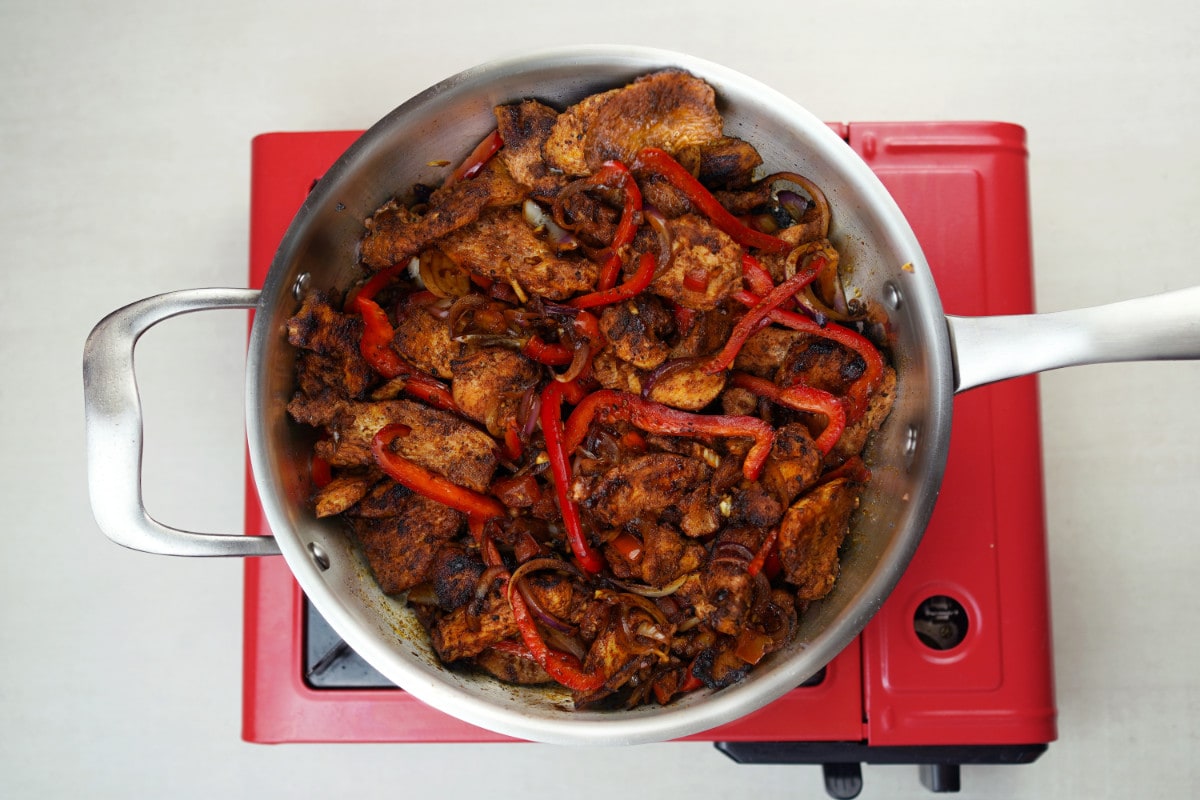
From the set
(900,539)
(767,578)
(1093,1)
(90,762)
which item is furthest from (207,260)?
(1093,1)

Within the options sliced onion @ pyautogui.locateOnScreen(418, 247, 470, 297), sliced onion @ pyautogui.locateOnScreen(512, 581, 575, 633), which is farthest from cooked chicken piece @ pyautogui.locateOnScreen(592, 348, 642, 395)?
sliced onion @ pyautogui.locateOnScreen(512, 581, 575, 633)

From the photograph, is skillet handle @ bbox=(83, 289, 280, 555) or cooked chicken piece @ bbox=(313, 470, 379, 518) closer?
skillet handle @ bbox=(83, 289, 280, 555)

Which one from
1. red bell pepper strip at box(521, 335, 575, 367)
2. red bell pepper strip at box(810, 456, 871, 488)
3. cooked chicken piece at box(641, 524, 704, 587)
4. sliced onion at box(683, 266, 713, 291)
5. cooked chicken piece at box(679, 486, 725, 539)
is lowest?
cooked chicken piece at box(641, 524, 704, 587)

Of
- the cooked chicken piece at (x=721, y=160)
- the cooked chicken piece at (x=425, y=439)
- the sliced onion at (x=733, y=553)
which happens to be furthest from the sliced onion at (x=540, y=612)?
the cooked chicken piece at (x=721, y=160)

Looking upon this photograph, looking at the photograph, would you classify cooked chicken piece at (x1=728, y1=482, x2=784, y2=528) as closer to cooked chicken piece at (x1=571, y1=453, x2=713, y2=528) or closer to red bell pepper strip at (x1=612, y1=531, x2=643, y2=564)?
cooked chicken piece at (x1=571, y1=453, x2=713, y2=528)

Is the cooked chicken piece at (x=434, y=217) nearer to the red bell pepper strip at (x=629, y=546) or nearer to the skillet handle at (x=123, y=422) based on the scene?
the skillet handle at (x=123, y=422)

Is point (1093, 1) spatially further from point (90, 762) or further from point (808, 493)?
point (90, 762)
